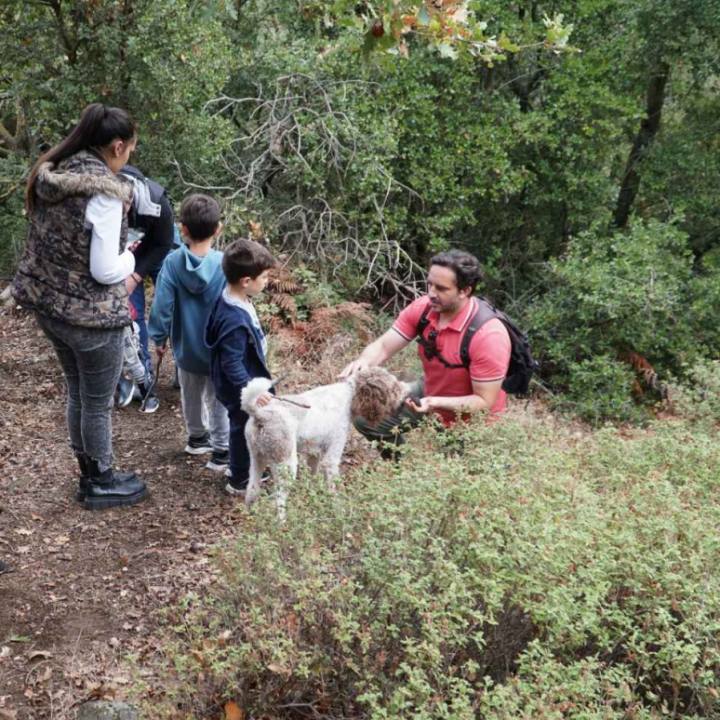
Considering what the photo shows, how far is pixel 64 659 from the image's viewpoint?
149 inches

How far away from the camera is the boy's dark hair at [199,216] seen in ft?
16.8

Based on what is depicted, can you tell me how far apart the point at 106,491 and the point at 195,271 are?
1470 mm

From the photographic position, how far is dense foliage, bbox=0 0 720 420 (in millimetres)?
8750

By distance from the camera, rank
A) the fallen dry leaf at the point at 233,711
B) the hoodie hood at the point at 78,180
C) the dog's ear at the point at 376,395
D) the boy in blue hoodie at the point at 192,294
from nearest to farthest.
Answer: the fallen dry leaf at the point at 233,711 < the hoodie hood at the point at 78,180 < the dog's ear at the point at 376,395 < the boy in blue hoodie at the point at 192,294

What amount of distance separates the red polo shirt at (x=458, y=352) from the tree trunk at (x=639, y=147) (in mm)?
9571

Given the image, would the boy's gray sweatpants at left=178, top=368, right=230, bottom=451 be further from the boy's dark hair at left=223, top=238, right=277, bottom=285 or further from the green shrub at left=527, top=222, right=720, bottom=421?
the green shrub at left=527, top=222, right=720, bottom=421

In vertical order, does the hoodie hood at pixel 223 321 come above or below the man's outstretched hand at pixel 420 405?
above

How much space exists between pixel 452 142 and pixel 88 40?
4962 mm

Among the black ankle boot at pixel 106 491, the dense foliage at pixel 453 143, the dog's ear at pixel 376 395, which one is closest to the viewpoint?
the dog's ear at pixel 376 395

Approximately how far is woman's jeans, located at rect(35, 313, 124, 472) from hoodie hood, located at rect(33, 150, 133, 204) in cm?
69

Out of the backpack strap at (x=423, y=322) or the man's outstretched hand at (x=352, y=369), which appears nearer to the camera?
the man's outstretched hand at (x=352, y=369)

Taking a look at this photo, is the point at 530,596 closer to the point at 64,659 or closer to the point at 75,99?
the point at 64,659

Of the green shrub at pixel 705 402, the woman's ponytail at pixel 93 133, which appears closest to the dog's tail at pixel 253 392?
the woman's ponytail at pixel 93 133

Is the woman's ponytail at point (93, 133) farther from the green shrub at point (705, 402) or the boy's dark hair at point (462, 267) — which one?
the green shrub at point (705, 402)
